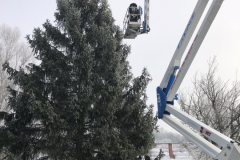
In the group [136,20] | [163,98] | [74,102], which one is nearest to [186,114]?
[163,98]

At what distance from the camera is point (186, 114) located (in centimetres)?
368

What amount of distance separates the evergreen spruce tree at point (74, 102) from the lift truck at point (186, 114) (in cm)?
235

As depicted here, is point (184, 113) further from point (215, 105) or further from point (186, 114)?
point (215, 105)

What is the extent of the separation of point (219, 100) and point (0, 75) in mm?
16741

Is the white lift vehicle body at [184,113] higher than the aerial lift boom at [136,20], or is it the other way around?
the aerial lift boom at [136,20]

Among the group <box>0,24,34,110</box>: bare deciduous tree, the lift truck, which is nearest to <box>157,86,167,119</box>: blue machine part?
the lift truck

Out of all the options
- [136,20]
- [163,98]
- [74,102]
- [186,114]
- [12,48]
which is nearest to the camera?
[186,114]

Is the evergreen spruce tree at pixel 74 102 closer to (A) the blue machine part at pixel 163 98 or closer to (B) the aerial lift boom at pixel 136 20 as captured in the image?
(B) the aerial lift boom at pixel 136 20

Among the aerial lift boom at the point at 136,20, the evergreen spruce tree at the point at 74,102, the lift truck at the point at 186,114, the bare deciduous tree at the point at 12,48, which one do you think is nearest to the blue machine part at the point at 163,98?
the lift truck at the point at 186,114

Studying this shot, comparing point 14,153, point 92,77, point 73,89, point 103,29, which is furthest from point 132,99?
point 14,153

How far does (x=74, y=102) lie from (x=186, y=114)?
12.4ft

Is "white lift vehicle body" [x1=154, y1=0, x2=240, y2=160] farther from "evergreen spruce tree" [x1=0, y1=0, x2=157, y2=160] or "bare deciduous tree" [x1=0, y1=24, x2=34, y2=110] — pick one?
"bare deciduous tree" [x1=0, y1=24, x2=34, y2=110]

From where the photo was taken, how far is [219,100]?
10883 millimetres

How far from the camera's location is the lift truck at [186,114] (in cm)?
276
